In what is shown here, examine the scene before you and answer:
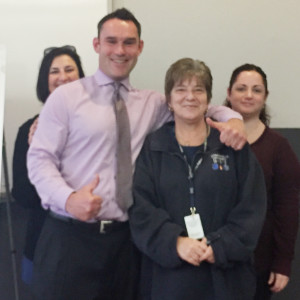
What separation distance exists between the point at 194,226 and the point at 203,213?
0.06 m

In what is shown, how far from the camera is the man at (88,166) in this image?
142 centimetres

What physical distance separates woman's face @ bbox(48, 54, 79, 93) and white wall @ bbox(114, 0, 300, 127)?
56 centimetres

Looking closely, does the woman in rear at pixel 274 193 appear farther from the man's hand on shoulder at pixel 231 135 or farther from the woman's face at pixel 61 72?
the woman's face at pixel 61 72

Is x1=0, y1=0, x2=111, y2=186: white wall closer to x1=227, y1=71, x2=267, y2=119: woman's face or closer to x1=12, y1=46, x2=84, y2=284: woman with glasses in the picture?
x1=12, y1=46, x2=84, y2=284: woman with glasses

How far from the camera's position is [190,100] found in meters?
1.38

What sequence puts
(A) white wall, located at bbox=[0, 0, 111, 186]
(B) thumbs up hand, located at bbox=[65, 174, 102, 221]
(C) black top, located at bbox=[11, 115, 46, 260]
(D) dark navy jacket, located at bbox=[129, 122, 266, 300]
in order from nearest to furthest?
(B) thumbs up hand, located at bbox=[65, 174, 102, 221]
(D) dark navy jacket, located at bbox=[129, 122, 266, 300]
(C) black top, located at bbox=[11, 115, 46, 260]
(A) white wall, located at bbox=[0, 0, 111, 186]

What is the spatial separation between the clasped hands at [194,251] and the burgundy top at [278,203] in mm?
503

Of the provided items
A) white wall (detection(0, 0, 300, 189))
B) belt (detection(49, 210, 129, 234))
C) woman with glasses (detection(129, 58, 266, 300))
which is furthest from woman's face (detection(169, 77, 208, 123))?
white wall (detection(0, 0, 300, 189))

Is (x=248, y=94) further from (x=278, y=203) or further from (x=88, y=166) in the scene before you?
(x=88, y=166)

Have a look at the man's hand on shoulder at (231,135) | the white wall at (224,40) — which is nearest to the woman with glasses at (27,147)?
the white wall at (224,40)

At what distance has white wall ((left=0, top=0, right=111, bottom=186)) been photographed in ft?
6.79

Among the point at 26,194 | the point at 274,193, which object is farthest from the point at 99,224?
the point at 274,193

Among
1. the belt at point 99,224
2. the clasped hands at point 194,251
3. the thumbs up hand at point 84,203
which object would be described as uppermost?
the thumbs up hand at point 84,203

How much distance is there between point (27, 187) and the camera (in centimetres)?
168
